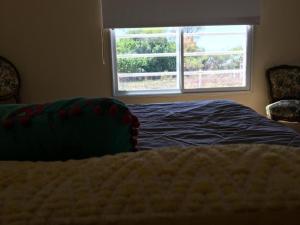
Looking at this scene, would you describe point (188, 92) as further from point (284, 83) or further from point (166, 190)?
point (166, 190)

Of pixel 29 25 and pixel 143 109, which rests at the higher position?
pixel 29 25

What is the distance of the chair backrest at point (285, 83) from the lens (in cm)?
423

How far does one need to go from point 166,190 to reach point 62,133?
1.52 ft

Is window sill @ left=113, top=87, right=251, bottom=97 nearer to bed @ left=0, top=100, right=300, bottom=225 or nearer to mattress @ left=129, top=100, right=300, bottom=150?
mattress @ left=129, top=100, right=300, bottom=150

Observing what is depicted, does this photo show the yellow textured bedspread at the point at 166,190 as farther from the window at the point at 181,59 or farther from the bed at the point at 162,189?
the window at the point at 181,59

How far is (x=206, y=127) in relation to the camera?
2.04 meters

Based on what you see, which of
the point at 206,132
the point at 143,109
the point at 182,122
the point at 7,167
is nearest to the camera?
the point at 7,167

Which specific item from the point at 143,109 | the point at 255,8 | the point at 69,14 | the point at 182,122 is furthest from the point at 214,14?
the point at 182,122

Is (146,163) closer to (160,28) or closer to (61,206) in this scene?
(61,206)

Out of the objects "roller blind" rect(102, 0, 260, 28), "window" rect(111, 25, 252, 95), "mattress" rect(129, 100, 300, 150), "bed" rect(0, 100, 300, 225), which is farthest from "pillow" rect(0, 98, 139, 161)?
"window" rect(111, 25, 252, 95)

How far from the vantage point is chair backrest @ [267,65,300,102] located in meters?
4.23

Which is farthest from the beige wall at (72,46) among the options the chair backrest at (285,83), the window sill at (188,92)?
the chair backrest at (285,83)

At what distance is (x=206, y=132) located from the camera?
193 cm

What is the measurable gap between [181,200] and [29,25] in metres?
3.96
